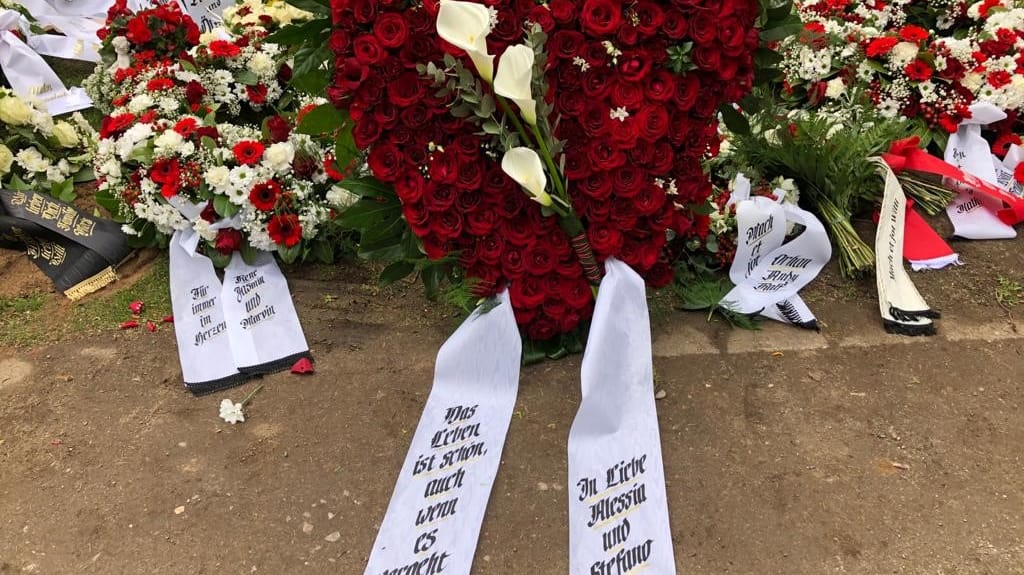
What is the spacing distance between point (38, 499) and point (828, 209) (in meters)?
3.09

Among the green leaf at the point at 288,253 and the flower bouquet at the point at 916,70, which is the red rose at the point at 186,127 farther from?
the flower bouquet at the point at 916,70

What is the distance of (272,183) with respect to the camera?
3035mm

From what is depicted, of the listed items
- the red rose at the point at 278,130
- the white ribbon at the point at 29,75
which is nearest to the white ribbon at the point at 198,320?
the red rose at the point at 278,130

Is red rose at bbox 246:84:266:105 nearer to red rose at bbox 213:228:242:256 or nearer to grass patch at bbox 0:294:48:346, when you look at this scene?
red rose at bbox 213:228:242:256

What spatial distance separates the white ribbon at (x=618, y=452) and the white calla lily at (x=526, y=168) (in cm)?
50

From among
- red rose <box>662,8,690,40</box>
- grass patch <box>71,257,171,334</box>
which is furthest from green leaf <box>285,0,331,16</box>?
grass patch <box>71,257,171,334</box>

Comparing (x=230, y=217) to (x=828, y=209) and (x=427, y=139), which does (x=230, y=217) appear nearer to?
(x=427, y=139)

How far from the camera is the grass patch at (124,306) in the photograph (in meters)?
2.97

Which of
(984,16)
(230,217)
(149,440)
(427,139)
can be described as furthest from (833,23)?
(149,440)

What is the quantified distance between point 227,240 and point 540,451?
166 cm

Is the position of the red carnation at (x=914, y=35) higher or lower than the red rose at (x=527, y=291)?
higher

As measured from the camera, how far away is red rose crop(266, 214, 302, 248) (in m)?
3.00

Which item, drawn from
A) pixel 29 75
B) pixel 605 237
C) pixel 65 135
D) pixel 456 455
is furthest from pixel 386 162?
pixel 29 75

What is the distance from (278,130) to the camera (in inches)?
125
